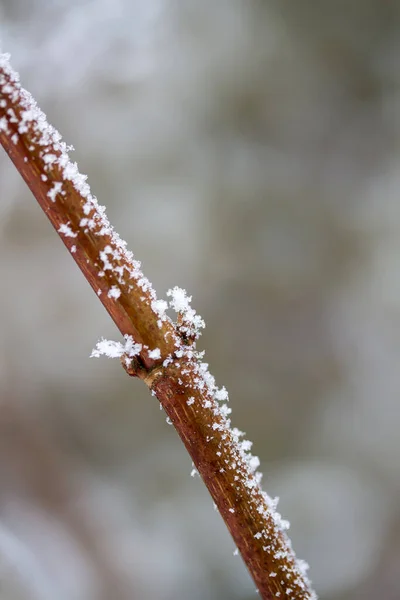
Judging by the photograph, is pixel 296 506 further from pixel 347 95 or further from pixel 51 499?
pixel 347 95

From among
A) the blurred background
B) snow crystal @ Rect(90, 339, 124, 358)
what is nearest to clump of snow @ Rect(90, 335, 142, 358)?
snow crystal @ Rect(90, 339, 124, 358)

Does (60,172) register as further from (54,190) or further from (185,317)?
(185,317)

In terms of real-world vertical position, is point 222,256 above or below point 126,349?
above

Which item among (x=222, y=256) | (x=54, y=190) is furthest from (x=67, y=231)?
(x=222, y=256)

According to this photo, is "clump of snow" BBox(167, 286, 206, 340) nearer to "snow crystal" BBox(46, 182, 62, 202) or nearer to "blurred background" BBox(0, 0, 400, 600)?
"snow crystal" BBox(46, 182, 62, 202)

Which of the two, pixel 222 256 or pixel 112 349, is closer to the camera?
pixel 112 349

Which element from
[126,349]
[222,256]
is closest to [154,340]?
[126,349]
